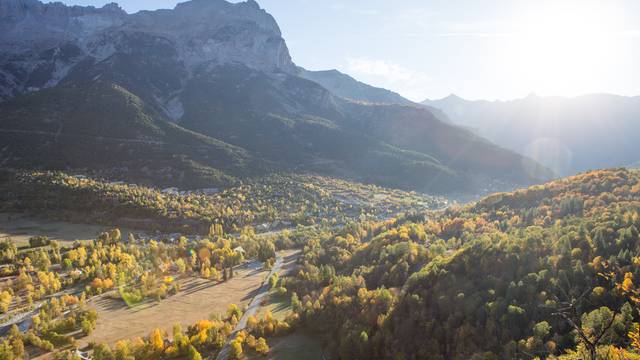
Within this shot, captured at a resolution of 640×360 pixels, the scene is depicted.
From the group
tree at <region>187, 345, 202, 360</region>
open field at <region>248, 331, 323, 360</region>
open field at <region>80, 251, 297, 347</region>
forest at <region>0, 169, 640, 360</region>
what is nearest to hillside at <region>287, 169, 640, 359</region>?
forest at <region>0, 169, 640, 360</region>

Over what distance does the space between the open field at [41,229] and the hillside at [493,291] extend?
68.7 metres

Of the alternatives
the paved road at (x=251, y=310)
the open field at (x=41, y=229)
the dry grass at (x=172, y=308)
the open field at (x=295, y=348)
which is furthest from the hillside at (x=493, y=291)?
the open field at (x=41, y=229)

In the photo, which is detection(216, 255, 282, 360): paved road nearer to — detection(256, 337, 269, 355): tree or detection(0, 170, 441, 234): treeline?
detection(256, 337, 269, 355): tree

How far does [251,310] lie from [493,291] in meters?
42.3

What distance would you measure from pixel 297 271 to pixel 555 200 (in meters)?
65.4

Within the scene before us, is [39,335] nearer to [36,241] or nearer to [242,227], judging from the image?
[36,241]

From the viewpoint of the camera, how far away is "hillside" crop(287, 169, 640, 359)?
4266cm

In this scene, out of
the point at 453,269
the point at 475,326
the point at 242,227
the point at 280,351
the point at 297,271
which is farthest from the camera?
the point at 242,227

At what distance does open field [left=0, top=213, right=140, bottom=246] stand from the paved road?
52.0 metres

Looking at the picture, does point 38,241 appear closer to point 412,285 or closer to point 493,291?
point 412,285

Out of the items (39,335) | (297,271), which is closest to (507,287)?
(297,271)

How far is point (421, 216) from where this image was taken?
418 ft

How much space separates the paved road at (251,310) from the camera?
5782cm

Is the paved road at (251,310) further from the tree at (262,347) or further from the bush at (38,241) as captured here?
the bush at (38,241)
